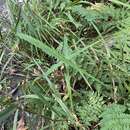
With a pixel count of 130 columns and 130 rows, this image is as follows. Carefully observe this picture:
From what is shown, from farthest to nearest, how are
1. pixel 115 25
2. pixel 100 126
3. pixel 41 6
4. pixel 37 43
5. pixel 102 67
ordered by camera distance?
pixel 41 6 < pixel 115 25 < pixel 102 67 < pixel 100 126 < pixel 37 43

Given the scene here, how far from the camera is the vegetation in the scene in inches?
79.7

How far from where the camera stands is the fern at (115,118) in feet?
6.03

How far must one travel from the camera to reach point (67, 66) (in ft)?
7.08

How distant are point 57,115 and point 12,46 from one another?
1.99ft

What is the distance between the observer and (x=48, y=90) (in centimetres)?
217

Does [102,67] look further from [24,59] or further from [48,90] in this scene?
[24,59]

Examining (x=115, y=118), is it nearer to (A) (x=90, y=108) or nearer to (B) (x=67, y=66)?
(A) (x=90, y=108)

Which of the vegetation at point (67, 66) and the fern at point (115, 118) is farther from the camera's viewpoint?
the vegetation at point (67, 66)

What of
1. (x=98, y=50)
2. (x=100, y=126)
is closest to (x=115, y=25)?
(x=98, y=50)

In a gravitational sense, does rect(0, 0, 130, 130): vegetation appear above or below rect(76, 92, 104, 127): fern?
above

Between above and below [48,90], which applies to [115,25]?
above

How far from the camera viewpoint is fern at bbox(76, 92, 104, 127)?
2.02m

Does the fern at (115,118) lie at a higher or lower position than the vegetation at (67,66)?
lower

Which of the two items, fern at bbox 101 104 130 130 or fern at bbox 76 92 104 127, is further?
fern at bbox 76 92 104 127
